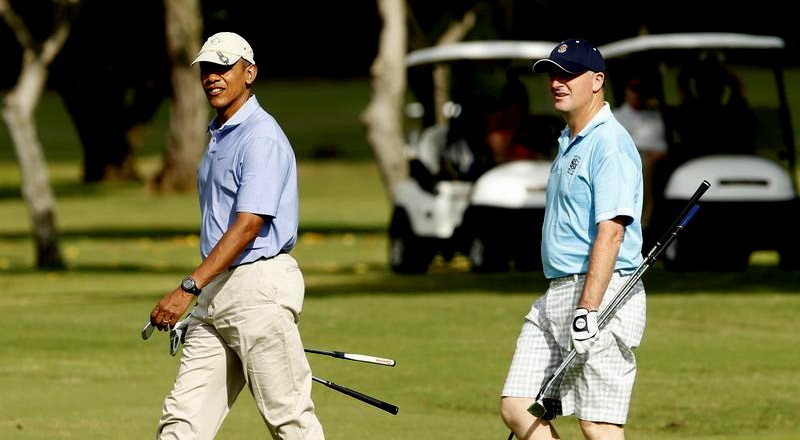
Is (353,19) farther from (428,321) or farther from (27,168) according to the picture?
(428,321)

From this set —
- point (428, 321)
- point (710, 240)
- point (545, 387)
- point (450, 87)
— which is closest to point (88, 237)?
point (450, 87)

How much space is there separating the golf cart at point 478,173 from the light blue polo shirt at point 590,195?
11.6 m

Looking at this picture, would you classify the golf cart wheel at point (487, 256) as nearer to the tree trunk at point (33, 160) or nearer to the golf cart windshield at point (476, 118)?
the golf cart windshield at point (476, 118)

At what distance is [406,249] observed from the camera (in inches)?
777

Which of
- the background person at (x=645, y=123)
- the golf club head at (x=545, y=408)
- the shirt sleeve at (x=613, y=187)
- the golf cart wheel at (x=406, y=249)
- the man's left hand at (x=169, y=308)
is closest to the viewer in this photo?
the shirt sleeve at (x=613, y=187)

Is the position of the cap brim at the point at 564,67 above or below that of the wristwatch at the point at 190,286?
above

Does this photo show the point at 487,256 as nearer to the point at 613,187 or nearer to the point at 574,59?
the point at 574,59

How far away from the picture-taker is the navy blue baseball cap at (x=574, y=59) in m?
6.64

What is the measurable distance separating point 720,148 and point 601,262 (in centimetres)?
1242

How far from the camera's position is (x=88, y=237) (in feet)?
91.3

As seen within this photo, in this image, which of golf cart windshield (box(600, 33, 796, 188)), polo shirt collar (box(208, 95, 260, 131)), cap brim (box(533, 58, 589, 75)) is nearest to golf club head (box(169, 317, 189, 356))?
polo shirt collar (box(208, 95, 260, 131))

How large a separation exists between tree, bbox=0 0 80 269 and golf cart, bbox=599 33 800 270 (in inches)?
245

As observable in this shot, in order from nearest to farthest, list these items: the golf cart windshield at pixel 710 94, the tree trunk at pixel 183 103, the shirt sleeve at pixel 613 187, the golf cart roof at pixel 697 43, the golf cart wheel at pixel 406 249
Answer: the shirt sleeve at pixel 613 187 < the golf cart windshield at pixel 710 94 < the golf cart roof at pixel 697 43 < the golf cart wheel at pixel 406 249 < the tree trunk at pixel 183 103

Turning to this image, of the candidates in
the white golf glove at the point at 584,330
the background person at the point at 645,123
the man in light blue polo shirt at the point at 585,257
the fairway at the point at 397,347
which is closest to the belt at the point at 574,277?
the man in light blue polo shirt at the point at 585,257
